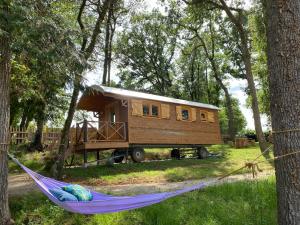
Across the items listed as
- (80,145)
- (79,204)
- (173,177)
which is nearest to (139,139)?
(80,145)

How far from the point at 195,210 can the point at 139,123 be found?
33.3 ft

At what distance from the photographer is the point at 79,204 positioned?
217 inches

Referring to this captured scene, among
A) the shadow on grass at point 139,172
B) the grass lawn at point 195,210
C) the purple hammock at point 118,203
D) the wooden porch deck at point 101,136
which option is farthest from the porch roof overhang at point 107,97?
the purple hammock at point 118,203

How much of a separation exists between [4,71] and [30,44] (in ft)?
2.54

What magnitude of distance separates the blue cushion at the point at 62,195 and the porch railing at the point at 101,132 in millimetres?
8437

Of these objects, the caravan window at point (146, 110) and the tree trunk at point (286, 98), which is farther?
the caravan window at point (146, 110)

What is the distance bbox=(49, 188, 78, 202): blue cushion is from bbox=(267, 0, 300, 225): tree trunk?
3.53 metres

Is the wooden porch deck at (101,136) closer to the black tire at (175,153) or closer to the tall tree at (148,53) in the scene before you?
the black tire at (175,153)

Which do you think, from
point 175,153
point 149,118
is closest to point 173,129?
point 149,118

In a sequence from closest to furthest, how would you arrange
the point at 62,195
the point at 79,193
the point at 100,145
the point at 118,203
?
the point at 118,203
the point at 62,195
the point at 79,193
the point at 100,145

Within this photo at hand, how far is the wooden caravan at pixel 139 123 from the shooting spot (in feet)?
51.8

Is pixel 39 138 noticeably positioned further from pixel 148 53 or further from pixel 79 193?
pixel 148 53

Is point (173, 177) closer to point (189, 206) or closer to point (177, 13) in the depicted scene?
point (189, 206)

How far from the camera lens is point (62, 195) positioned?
6.25 meters
